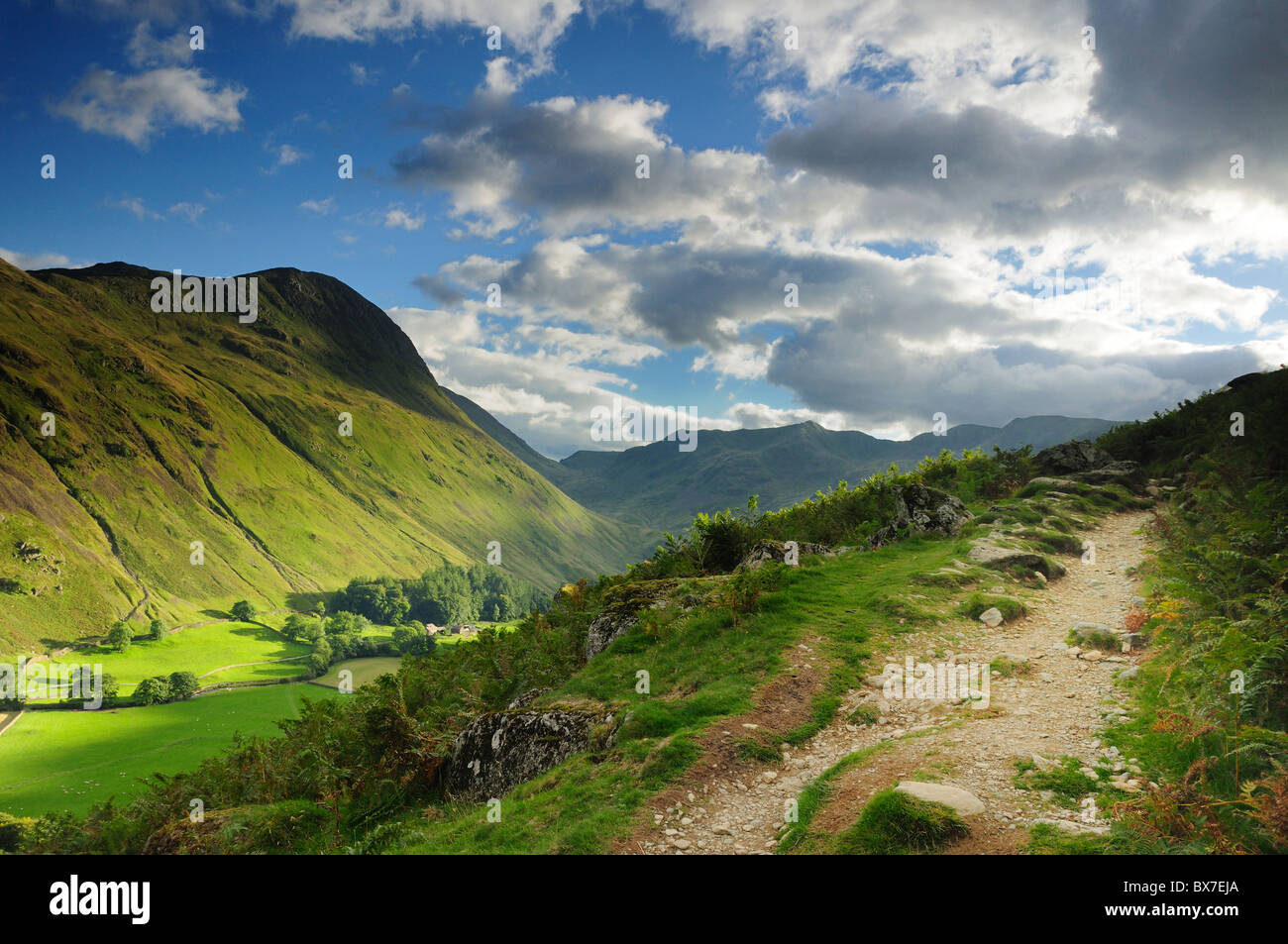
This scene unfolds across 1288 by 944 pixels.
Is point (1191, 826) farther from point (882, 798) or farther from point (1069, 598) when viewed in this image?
point (1069, 598)

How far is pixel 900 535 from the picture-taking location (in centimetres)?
2459

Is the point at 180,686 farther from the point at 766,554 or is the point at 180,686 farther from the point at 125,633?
the point at 766,554

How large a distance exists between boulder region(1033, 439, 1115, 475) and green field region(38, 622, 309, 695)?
644ft

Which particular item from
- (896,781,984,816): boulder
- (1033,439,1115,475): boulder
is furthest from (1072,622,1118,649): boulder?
(1033,439,1115,475): boulder

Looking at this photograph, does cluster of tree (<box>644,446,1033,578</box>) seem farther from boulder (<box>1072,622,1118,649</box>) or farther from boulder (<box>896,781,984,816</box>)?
boulder (<box>896,781,984,816</box>)

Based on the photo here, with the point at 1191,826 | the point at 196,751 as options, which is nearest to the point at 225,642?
the point at 196,751

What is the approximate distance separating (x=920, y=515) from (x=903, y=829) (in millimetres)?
20573

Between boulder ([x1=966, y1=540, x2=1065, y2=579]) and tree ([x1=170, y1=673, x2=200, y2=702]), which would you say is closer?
boulder ([x1=966, y1=540, x2=1065, y2=579])

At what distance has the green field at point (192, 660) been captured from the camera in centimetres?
16662

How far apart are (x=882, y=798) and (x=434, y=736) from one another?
10.1 m

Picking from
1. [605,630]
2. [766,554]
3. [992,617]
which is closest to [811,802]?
[605,630]

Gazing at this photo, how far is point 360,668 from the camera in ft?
579

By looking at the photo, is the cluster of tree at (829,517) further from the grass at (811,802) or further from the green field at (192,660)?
the green field at (192,660)

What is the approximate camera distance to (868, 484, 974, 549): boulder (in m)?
24.5
